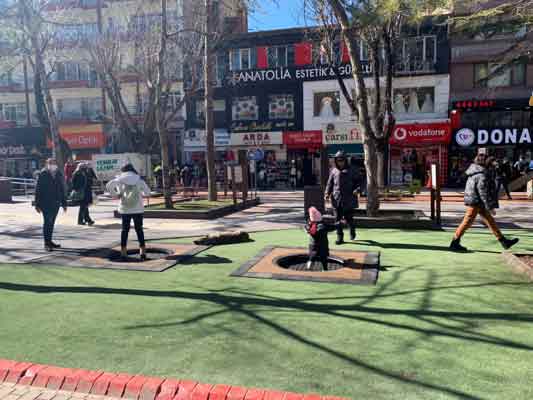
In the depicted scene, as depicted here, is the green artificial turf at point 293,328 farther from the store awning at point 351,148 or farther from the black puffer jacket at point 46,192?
the store awning at point 351,148

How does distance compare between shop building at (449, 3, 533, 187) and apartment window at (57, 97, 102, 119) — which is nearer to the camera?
shop building at (449, 3, 533, 187)

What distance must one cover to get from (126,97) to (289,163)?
45.6ft

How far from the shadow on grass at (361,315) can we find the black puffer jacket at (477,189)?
1.88 meters

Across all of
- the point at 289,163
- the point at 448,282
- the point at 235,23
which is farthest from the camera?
the point at 289,163

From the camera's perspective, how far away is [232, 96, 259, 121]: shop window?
28.6 meters

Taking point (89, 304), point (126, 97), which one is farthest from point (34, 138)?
point (89, 304)

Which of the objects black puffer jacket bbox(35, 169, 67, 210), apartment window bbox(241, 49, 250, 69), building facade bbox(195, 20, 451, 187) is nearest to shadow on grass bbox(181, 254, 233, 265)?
black puffer jacket bbox(35, 169, 67, 210)

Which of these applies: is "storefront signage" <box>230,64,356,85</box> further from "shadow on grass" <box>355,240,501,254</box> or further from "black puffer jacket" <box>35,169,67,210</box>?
"black puffer jacket" <box>35,169,67,210</box>

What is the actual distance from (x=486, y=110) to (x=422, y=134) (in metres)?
3.53

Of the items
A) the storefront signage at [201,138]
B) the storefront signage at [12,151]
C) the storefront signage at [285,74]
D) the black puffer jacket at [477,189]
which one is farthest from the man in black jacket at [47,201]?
the storefront signage at [12,151]

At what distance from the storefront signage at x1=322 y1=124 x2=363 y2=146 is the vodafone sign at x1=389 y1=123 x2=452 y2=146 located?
219 cm

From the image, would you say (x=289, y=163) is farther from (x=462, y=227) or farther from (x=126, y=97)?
(x=462, y=227)

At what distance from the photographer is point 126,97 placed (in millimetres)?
32938

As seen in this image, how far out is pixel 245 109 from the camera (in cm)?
2880
